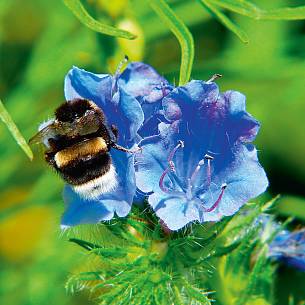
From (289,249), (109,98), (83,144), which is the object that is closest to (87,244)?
(83,144)

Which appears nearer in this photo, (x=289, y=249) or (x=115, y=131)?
(x=115, y=131)

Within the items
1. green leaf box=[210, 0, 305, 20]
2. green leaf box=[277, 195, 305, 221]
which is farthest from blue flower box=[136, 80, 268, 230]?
green leaf box=[277, 195, 305, 221]

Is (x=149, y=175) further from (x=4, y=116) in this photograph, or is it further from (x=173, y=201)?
(x=4, y=116)

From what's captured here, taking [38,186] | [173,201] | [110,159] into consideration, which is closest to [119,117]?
[110,159]

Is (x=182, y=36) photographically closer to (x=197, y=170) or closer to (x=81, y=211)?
(x=197, y=170)

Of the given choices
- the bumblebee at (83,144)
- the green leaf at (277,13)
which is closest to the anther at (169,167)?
the bumblebee at (83,144)

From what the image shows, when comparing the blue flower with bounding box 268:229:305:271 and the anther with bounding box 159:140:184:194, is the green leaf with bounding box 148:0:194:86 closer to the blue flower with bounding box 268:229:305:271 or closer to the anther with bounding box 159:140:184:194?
the anther with bounding box 159:140:184:194
